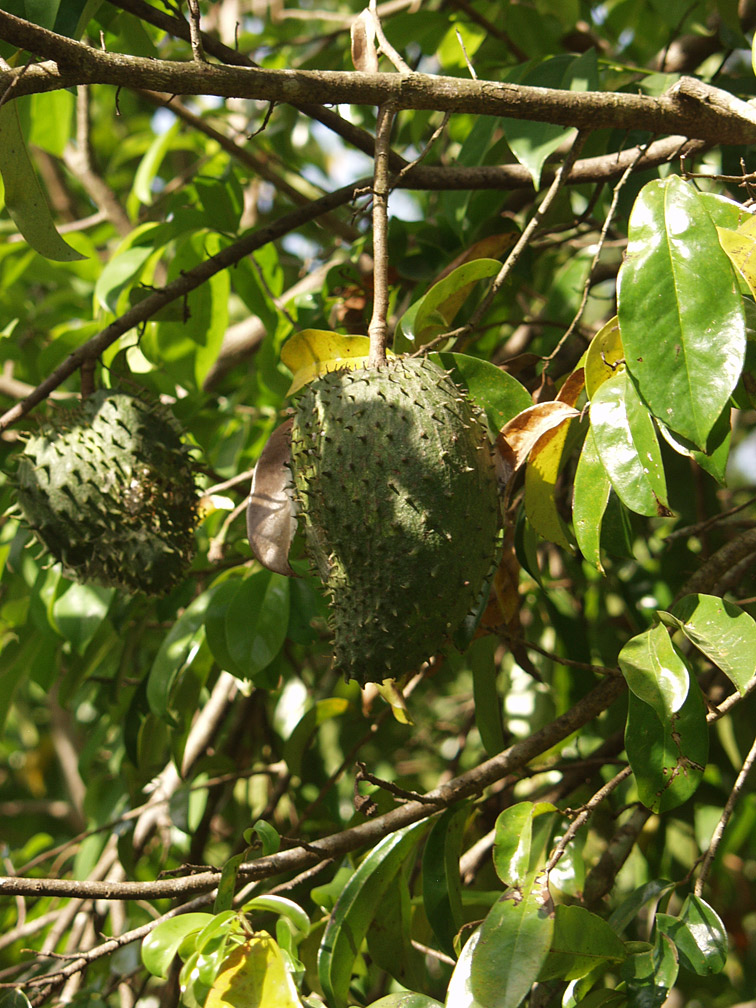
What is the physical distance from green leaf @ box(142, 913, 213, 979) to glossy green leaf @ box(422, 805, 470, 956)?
0.38 metres

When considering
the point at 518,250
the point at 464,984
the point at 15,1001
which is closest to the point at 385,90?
the point at 518,250

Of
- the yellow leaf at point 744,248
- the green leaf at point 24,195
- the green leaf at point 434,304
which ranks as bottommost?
the green leaf at point 434,304

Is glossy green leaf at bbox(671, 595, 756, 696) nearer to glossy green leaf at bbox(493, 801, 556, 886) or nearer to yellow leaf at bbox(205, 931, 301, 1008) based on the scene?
glossy green leaf at bbox(493, 801, 556, 886)

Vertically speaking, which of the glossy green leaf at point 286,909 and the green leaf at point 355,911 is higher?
the glossy green leaf at point 286,909

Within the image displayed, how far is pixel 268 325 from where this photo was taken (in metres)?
2.26

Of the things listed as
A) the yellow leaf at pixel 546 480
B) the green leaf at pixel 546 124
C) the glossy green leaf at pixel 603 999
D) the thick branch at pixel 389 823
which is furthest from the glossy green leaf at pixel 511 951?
the green leaf at pixel 546 124

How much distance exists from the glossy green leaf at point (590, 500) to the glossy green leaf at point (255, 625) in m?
0.68

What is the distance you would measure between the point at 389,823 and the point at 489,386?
0.72 m

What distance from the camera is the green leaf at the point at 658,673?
1.16 m

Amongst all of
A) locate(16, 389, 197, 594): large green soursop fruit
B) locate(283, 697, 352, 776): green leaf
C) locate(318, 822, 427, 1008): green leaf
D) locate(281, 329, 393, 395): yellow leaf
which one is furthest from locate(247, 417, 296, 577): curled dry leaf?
locate(283, 697, 352, 776): green leaf

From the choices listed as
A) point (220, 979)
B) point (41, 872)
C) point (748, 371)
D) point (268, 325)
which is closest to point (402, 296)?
point (268, 325)

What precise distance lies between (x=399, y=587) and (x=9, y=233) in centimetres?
261

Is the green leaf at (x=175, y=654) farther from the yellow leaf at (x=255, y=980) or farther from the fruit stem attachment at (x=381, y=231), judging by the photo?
the fruit stem attachment at (x=381, y=231)

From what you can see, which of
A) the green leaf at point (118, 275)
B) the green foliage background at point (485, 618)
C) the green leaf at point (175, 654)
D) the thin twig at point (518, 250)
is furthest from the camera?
the green leaf at point (118, 275)
